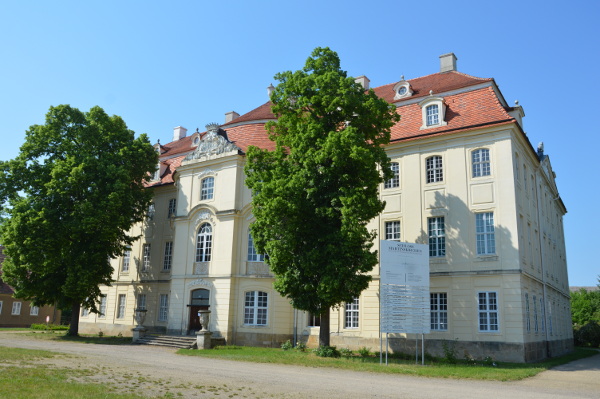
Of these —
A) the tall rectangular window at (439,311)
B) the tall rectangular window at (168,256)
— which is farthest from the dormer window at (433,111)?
the tall rectangular window at (168,256)

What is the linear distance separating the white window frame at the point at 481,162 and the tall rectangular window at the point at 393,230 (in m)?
4.71

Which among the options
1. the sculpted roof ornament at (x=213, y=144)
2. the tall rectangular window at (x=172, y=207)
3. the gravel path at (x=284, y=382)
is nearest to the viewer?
the gravel path at (x=284, y=382)

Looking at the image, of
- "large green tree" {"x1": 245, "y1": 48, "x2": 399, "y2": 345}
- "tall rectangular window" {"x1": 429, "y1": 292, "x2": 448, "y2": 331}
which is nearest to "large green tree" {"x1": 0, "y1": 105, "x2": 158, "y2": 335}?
"large green tree" {"x1": 245, "y1": 48, "x2": 399, "y2": 345}

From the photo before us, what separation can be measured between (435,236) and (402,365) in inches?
326

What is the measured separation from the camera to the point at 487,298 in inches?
920

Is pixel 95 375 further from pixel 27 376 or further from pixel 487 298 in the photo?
pixel 487 298

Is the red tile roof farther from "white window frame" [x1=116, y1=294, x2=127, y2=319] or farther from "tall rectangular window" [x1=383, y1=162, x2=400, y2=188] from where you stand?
"white window frame" [x1=116, y1=294, x2=127, y2=319]

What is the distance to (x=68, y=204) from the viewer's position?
1182 inches

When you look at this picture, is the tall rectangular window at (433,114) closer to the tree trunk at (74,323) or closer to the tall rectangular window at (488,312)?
the tall rectangular window at (488,312)

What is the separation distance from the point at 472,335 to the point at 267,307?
1101cm

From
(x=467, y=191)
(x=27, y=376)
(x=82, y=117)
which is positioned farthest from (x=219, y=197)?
(x=27, y=376)

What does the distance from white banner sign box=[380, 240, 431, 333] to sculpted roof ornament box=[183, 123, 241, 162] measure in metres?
13.9

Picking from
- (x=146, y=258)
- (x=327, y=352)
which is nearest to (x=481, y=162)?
(x=327, y=352)

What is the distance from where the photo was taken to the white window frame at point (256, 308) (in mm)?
28047
